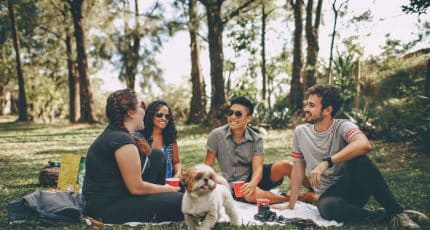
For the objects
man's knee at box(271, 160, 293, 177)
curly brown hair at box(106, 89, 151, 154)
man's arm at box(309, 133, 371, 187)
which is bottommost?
man's knee at box(271, 160, 293, 177)

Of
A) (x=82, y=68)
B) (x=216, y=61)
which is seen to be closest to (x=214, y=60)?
(x=216, y=61)

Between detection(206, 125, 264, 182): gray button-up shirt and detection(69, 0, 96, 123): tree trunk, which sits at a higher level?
detection(69, 0, 96, 123): tree trunk

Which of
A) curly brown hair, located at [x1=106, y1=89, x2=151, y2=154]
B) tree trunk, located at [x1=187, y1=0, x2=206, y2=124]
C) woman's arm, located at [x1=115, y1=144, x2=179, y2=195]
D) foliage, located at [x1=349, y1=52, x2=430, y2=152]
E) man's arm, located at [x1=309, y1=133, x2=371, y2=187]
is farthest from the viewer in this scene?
tree trunk, located at [x1=187, y1=0, x2=206, y2=124]

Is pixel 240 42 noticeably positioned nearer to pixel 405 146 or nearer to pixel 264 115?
pixel 264 115

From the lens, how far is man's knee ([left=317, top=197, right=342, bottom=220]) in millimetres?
4547

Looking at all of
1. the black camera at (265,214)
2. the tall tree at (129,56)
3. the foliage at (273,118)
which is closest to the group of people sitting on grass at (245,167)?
the black camera at (265,214)

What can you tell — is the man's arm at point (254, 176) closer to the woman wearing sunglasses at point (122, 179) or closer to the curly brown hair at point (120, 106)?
the woman wearing sunglasses at point (122, 179)

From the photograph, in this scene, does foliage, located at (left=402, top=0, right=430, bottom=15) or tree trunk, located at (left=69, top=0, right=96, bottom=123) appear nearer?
foliage, located at (left=402, top=0, right=430, bottom=15)

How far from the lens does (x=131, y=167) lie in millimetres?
4020

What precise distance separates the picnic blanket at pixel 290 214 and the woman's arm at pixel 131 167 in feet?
1.53

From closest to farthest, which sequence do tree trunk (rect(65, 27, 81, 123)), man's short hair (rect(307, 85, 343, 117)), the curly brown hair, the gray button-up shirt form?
A: the curly brown hair
man's short hair (rect(307, 85, 343, 117))
the gray button-up shirt
tree trunk (rect(65, 27, 81, 123))

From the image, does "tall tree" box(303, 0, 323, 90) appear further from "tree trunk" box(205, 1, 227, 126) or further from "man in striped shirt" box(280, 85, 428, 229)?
"man in striped shirt" box(280, 85, 428, 229)

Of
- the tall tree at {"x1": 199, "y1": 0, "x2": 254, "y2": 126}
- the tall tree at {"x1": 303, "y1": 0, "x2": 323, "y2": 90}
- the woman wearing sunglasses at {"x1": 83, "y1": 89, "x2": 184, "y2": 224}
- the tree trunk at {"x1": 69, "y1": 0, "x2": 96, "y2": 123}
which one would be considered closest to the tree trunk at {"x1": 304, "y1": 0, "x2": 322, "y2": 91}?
the tall tree at {"x1": 303, "y1": 0, "x2": 323, "y2": 90}

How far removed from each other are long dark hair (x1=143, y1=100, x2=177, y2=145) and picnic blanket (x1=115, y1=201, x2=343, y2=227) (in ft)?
4.10
